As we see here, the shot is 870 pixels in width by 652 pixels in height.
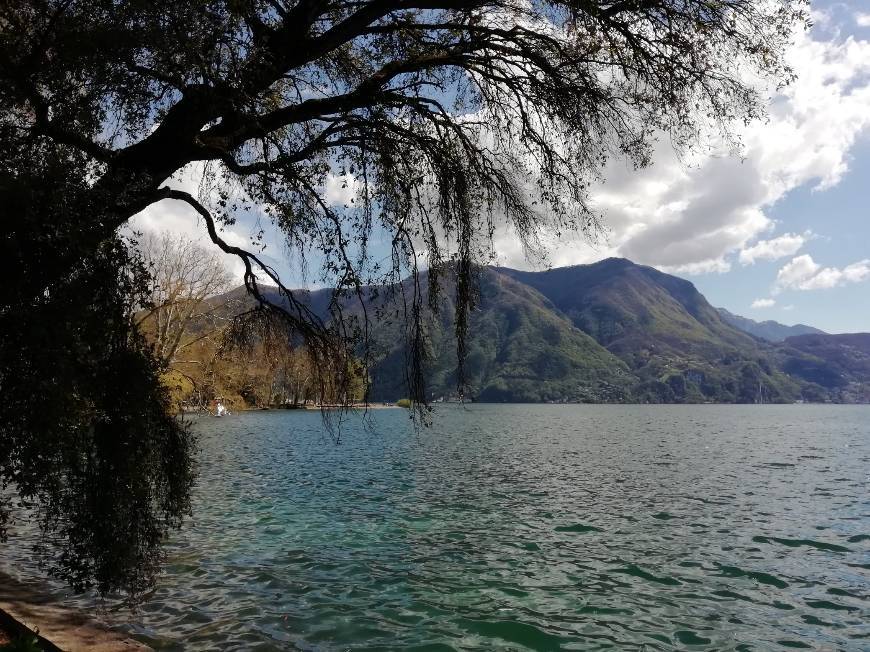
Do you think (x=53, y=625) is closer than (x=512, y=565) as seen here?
Yes

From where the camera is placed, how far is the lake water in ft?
28.5

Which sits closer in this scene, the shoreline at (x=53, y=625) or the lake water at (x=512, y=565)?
the shoreline at (x=53, y=625)

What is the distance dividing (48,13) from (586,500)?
20.0 metres

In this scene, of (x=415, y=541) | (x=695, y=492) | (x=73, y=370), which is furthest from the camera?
(x=695, y=492)

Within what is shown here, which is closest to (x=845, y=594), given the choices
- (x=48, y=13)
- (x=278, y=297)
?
(x=278, y=297)

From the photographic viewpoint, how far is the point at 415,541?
14.4 metres

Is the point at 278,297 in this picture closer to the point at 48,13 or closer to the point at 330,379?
the point at 330,379

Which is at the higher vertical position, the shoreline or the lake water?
the shoreline

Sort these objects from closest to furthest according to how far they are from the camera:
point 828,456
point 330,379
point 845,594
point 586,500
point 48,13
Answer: point 48,13 < point 330,379 < point 845,594 < point 586,500 < point 828,456

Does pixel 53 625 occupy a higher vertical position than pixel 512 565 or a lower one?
higher

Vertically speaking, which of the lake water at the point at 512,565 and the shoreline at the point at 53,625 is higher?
the shoreline at the point at 53,625

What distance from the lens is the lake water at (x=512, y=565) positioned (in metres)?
8.69

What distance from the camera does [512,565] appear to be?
40.4ft

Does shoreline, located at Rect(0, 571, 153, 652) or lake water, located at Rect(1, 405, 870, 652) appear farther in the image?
lake water, located at Rect(1, 405, 870, 652)
